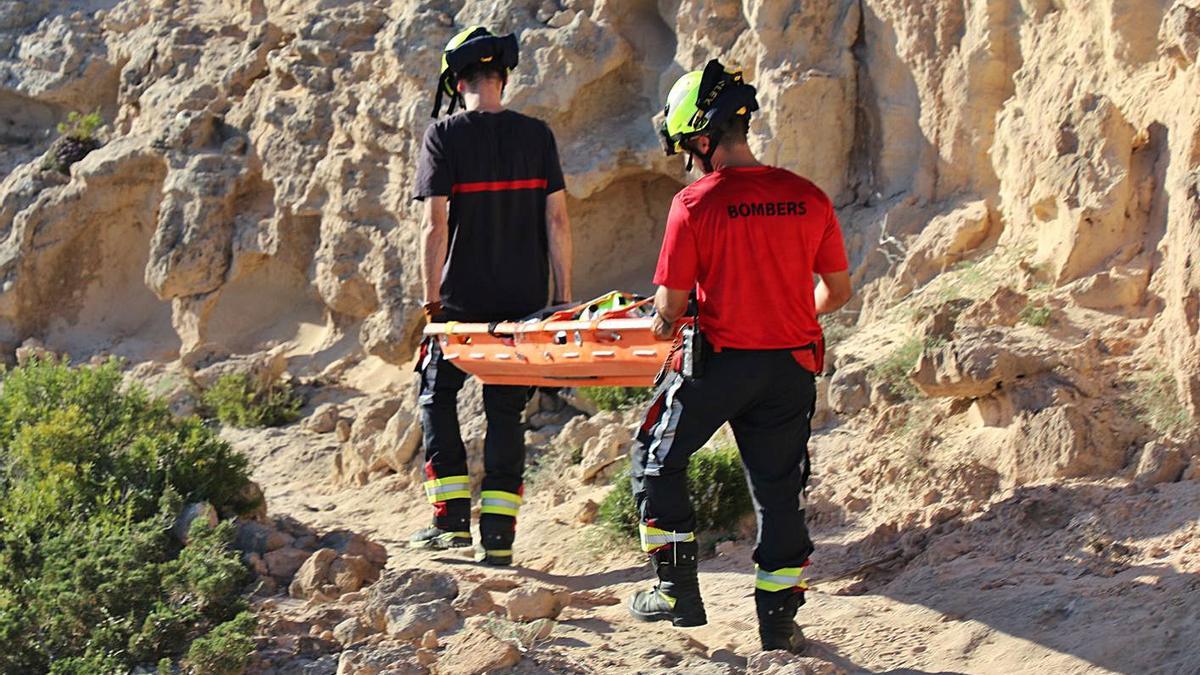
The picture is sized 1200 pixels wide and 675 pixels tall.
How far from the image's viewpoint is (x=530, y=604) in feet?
18.1

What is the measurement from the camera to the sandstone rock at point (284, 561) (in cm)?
671

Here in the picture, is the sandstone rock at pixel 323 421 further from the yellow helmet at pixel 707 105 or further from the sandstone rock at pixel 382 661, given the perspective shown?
the yellow helmet at pixel 707 105

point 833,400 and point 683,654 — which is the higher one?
point 833,400

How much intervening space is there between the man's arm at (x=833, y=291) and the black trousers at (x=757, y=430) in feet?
1.04

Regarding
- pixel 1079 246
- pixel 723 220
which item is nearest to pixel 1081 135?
pixel 1079 246

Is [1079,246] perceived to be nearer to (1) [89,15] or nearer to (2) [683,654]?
(2) [683,654]

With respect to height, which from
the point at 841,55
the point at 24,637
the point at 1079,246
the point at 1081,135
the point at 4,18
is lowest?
the point at 24,637

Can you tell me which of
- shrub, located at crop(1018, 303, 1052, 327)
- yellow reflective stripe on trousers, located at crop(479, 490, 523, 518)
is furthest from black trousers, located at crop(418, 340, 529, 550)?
shrub, located at crop(1018, 303, 1052, 327)

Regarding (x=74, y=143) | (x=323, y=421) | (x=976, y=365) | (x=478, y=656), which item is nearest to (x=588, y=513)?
(x=976, y=365)

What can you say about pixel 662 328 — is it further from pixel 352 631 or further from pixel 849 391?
pixel 849 391

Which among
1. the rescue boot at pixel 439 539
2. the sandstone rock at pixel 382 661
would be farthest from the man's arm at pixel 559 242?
the sandstone rock at pixel 382 661

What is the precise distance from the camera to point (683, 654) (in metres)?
5.16

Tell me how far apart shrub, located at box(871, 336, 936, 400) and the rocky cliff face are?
0.11m

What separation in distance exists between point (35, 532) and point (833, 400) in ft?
12.8
